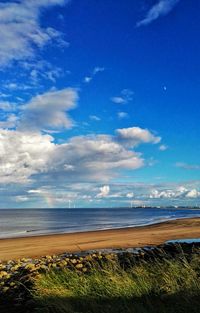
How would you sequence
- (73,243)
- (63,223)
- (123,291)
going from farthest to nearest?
(63,223) < (73,243) < (123,291)

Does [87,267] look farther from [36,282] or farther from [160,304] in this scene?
[160,304]

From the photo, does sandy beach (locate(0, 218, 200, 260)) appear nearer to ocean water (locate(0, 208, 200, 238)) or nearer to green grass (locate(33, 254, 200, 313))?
ocean water (locate(0, 208, 200, 238))

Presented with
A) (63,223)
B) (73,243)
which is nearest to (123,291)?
(73,243)

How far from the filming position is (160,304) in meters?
7.21

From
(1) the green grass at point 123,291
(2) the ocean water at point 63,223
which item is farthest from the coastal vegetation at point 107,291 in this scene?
(2) the ocean water at point 63,223

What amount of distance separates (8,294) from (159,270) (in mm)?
3258

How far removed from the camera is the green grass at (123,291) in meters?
7.12

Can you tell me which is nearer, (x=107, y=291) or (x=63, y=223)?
(x=107, y=291)

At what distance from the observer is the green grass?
7.12 meters

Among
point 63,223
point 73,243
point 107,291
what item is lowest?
point 73,243

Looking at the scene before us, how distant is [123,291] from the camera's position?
307 inches

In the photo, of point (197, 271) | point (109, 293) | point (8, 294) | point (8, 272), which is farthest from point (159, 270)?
point (8, 272)

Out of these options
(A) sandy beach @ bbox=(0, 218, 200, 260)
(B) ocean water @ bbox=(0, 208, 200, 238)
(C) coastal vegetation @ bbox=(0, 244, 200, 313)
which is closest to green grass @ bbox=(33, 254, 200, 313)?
(C) coastal vegetation @ bbox=(0, 244, 200, 313)

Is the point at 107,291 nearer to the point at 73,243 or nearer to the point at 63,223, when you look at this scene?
the point at 73,243
